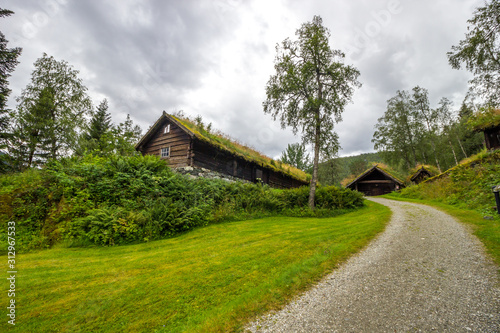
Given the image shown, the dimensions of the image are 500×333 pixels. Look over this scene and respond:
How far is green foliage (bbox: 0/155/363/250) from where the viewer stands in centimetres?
808

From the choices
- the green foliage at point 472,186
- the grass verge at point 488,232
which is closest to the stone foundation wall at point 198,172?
the grass verge at point 488,232

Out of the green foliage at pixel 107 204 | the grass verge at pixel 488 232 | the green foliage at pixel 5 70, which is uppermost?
the green foliage at pixel 5 70

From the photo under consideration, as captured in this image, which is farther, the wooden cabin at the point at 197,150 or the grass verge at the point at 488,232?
the wooden cabin at the point at 197,150

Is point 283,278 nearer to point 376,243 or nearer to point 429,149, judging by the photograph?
point 376,243

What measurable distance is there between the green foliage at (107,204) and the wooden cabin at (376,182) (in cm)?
2599

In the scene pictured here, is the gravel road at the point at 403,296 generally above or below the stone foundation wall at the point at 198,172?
below

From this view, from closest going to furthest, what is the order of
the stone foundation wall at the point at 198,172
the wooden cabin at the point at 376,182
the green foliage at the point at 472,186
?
the green foliage at the point at 472,186
the stone foundation wall at the point at 198,172
the wooden cabin at the point at 376,182

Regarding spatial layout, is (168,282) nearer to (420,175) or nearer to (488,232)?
(488,232)

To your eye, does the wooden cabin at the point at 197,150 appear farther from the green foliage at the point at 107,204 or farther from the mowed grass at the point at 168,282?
the mowed grass at the point at 168,282

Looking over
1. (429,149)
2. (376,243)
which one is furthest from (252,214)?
(429,149)

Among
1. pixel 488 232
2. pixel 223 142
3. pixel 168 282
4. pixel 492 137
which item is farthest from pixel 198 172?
pixel 492 137

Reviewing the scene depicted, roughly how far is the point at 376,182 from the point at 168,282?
112 feet

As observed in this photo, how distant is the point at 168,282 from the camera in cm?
436

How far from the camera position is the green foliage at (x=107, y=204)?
26.5ft
